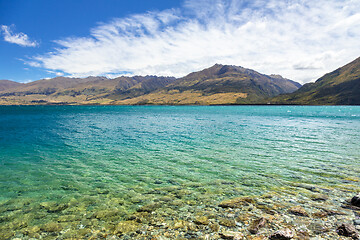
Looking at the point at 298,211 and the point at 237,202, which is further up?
the point at 298,211

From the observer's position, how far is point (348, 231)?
9156 mm

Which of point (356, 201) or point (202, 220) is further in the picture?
point (356, 201)

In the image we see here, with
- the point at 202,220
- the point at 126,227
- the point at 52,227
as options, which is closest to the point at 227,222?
the point at 202,220

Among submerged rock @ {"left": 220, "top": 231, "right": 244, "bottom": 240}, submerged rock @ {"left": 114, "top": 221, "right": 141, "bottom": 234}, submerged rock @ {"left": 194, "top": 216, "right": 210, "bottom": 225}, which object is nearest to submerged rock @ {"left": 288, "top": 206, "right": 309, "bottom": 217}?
submerged rock @ {"left": 220, "top": 231, "right": 244, "bottom": 240}

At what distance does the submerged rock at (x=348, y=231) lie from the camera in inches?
356

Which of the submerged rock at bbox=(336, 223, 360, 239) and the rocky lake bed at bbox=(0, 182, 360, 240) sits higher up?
the submerged rock at bbox=(336, 223, 360, 239)

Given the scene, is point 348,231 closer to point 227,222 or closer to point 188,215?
point 227,222

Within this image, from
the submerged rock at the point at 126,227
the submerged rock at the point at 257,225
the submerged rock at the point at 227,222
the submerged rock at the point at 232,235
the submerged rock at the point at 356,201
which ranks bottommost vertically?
the submerged rock at the point at 126,227

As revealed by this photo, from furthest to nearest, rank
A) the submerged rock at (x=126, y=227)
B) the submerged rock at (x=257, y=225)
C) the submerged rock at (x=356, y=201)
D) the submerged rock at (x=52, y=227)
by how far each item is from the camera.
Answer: the submerged rock at (x=356, y=201), the submerged rock at (x=52, y=227), the submerged rock at (x=126, y=227), the submerged rock at (x=257, y=225)

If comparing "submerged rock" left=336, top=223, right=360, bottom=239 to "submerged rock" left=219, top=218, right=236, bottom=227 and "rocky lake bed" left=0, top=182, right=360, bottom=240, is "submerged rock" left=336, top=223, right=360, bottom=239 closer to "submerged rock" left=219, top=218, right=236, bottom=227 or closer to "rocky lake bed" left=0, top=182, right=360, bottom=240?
"rocky lake bed" left=0, top=182, right=360, bottom=240

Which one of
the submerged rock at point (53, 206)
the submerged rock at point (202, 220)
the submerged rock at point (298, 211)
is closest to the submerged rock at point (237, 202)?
the submerged rock at point (202, 220)

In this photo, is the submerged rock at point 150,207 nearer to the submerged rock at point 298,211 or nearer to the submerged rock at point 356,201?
the submerged rock at point 298,211

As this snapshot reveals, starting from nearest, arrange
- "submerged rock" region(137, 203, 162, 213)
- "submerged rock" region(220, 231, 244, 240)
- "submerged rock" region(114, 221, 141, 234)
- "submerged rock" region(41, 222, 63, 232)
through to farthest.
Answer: "submerged rock" region(220, 231, 244, 240) < "submerged rock" region(114, 221, 141, 234) < "submerged rock" region(41, 222, 63, 232) < "submerged rock" region(137, 203, 162, 213)

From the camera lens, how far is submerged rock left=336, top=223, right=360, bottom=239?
9.05 meters
